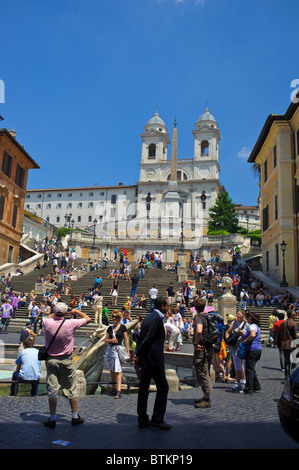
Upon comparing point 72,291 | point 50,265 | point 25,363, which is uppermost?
point 50,265

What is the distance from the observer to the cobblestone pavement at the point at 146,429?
15.7 ft

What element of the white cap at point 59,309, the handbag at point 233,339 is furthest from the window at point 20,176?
the white cap at point 59,309

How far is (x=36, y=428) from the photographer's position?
530 centimetres

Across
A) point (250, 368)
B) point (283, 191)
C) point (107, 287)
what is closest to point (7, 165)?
point (107, 287)

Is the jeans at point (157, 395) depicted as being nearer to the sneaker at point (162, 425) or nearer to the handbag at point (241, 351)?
the sneaker at point (162, 425)

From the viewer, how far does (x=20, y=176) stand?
38688mm

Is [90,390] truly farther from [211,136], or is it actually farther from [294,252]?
[211,136]

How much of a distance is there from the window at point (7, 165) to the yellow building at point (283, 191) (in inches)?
790

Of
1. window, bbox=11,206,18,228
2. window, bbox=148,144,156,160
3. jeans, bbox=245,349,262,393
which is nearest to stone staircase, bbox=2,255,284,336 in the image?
window, bbox=11,206,18,228

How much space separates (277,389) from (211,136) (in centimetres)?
8874

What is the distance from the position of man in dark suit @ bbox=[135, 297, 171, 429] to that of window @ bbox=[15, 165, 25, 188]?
3430 centimetres

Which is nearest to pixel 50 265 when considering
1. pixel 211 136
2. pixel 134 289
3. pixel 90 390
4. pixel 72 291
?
pixel 72 291

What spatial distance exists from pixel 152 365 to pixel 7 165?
3281 centimetres
